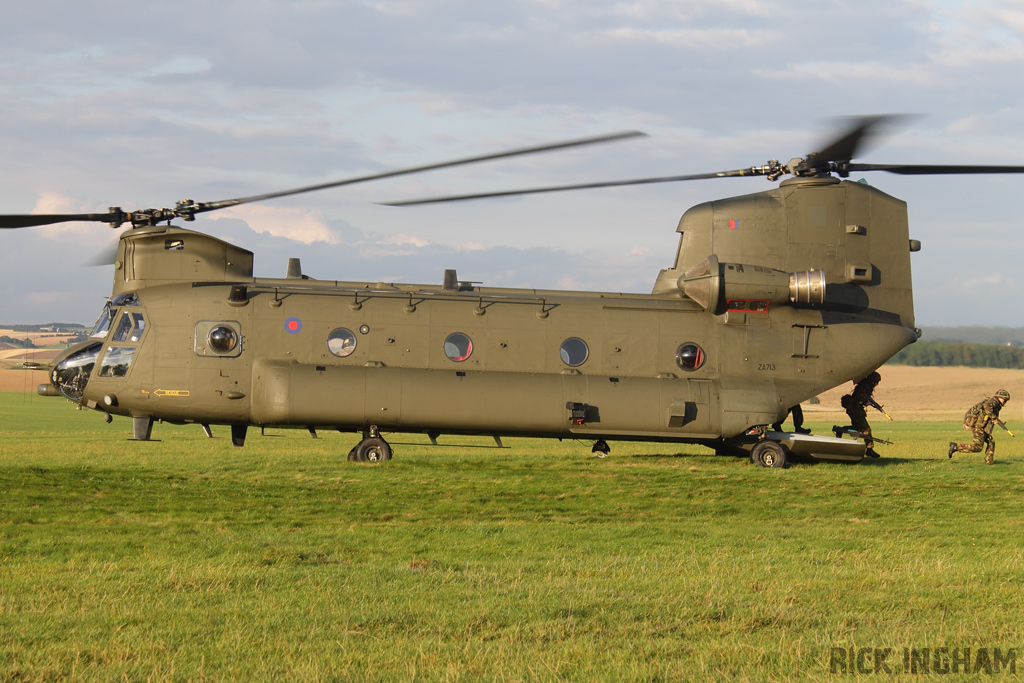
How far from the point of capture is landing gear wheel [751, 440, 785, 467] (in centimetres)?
1770

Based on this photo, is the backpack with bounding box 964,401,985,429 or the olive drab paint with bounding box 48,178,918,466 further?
the backpack with bounding box 964,401,985,429

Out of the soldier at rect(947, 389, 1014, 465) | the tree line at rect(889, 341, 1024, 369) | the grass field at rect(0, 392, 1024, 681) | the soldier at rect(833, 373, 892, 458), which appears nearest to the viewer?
the grass field at rect(0, 392, 1024, 681)

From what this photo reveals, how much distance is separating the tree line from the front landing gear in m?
113

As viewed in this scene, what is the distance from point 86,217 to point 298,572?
1053 cm

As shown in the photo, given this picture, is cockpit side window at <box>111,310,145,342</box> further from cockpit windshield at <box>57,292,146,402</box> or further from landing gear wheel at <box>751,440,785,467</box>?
landing gear wheel at <box>751,440,785,467</box>

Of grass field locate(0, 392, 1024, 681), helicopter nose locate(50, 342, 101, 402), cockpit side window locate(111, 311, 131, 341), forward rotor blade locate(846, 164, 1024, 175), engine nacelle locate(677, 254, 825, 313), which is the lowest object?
grass field locate(0, 392, 1024, 681)

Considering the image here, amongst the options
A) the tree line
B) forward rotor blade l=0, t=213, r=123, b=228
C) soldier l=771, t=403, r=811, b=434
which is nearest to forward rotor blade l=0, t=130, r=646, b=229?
forward rotor blade l=0, t=213, r=123, b=228

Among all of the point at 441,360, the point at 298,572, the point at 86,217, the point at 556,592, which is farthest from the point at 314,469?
the point at 556,592

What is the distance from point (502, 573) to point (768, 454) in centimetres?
991

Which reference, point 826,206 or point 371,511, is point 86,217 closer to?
point 371,511

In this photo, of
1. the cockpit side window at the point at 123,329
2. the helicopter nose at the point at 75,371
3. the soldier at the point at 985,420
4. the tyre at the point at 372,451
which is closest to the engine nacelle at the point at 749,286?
the soldier at the point at 985,420

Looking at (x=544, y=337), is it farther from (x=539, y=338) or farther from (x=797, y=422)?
(x=797, y=422)

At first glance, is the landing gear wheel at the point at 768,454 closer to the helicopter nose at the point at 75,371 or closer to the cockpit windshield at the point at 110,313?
the cockpit windshield at the point at 110,313

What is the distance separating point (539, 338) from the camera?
17.8m
